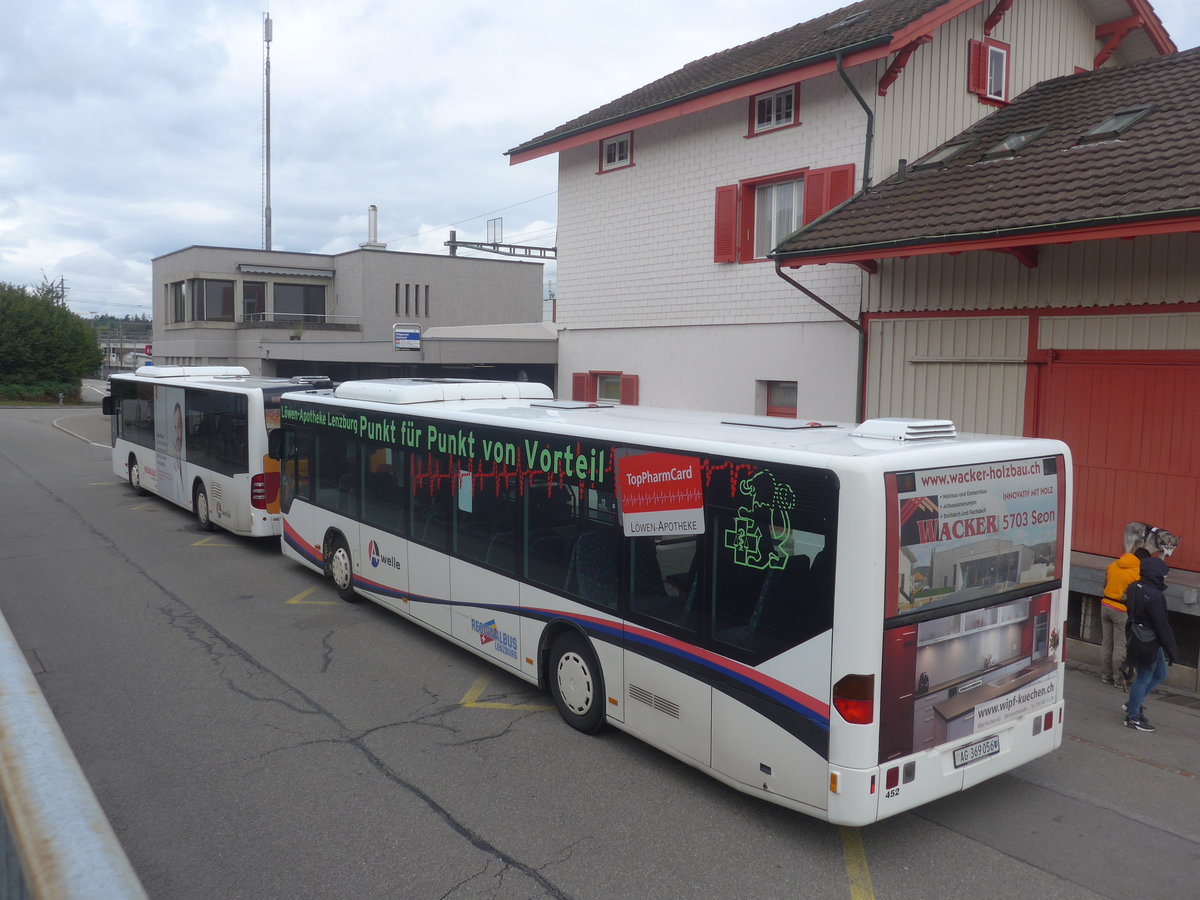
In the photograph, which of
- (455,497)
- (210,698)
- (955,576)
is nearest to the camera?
(955,576)

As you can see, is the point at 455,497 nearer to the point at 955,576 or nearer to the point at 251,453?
the point at 955,576

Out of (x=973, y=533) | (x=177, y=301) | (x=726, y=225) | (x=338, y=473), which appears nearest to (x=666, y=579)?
(x=973, y=533)

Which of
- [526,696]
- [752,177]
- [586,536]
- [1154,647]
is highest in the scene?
[752,177]

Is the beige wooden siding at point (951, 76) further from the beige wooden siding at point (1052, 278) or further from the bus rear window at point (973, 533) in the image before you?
the bus rear window at point (973, 533)

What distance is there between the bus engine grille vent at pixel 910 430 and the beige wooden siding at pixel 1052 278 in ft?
16.7

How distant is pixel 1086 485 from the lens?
422 inches

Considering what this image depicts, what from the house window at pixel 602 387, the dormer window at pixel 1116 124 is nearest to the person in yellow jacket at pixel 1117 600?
the dormer window at pixel 1116 124

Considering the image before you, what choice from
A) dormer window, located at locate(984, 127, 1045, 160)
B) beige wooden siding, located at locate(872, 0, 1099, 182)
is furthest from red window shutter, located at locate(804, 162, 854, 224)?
dormer window, located at locate(984, 127, 1045, 160)

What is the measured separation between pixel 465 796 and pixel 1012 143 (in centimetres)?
1101

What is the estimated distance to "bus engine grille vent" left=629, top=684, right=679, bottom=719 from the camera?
21.6 ft

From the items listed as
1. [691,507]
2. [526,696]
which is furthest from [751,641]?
[526,696]

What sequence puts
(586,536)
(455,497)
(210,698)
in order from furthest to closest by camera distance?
(455,497) < (210,698) < (586,536)

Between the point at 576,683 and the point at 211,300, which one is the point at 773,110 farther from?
the point at 211,300

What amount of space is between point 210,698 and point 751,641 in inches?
199
